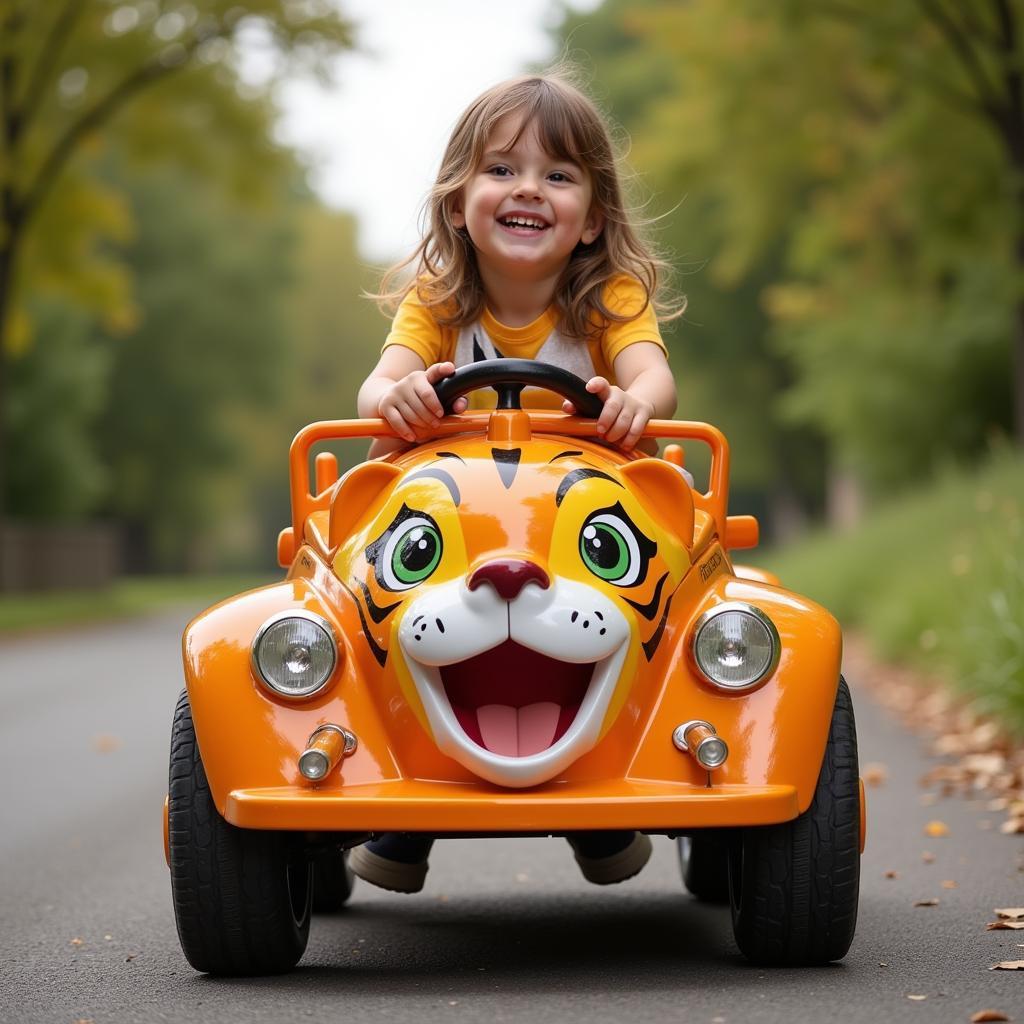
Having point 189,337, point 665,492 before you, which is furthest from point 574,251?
point 189,337

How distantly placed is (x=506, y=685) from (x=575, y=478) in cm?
52

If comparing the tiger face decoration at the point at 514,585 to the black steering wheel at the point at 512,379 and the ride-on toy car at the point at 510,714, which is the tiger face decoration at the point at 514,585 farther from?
the black steering wheel at the point at 512,379

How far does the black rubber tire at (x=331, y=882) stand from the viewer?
16.3 feet

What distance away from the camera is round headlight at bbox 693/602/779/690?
3.81 metres

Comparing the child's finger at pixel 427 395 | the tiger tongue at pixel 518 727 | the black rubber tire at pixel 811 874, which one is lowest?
the black rubber tire at pixel 811 874

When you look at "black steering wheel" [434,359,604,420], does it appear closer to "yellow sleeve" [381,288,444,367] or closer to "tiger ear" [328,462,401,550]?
"tiger ear" [328,462,401,550]

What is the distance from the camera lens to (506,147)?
465 cm

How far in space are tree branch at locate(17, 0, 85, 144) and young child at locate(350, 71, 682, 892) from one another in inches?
687

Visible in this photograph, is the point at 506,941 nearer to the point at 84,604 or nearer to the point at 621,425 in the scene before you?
the point at 621,425

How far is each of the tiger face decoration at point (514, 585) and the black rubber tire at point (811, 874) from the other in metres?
0.44

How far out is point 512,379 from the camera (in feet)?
13.9

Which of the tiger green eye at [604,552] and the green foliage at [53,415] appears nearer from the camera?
the tiger green eye at [604,552]

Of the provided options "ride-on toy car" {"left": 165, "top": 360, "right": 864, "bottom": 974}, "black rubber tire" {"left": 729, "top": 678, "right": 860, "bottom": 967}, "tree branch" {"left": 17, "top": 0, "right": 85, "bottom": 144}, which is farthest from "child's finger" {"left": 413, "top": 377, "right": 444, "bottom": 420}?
"tree branch" {"left": 17, "top": 0, "right": 85, "bottom": 144}

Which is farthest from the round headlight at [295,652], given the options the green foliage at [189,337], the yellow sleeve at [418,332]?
the green foliage at [189,337]
